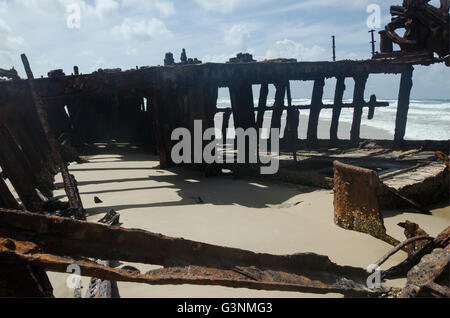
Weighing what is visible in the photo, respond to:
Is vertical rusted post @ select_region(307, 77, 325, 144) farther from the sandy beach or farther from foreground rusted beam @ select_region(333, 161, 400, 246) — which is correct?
foreground rusted beam @ select_region(333, 161, 400, 246)

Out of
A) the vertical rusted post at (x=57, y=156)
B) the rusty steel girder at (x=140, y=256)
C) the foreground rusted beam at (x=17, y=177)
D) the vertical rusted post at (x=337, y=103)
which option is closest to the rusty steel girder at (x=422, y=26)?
the vertical rusted post at (x=337, y=103)

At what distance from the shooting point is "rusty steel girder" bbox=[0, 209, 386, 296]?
176cm

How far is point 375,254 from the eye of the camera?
368 cm

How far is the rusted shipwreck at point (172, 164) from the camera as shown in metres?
1.96

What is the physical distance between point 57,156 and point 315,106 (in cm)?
811

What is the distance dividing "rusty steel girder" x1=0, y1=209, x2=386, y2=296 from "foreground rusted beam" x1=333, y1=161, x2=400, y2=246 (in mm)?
1775

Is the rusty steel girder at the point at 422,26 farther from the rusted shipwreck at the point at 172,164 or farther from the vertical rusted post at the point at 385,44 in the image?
the vertical rusted post at the point at 385,44

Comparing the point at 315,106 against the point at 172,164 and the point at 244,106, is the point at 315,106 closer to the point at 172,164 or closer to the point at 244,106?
the point at 244,106

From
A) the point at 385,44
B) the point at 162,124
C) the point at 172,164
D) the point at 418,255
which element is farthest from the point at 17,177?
the point at 385,44

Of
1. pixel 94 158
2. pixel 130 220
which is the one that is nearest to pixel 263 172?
pixel 130 220

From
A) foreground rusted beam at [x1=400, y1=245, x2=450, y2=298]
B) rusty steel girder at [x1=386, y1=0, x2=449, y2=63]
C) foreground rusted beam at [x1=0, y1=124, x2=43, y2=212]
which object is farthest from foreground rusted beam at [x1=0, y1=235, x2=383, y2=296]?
rusty steel girder at [x1=386, y1=0, x2=449, y2=63]

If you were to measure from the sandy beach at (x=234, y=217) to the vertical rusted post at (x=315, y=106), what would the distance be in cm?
414

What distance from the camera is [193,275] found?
1983 millimetres

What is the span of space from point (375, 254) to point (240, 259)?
2085 mm
